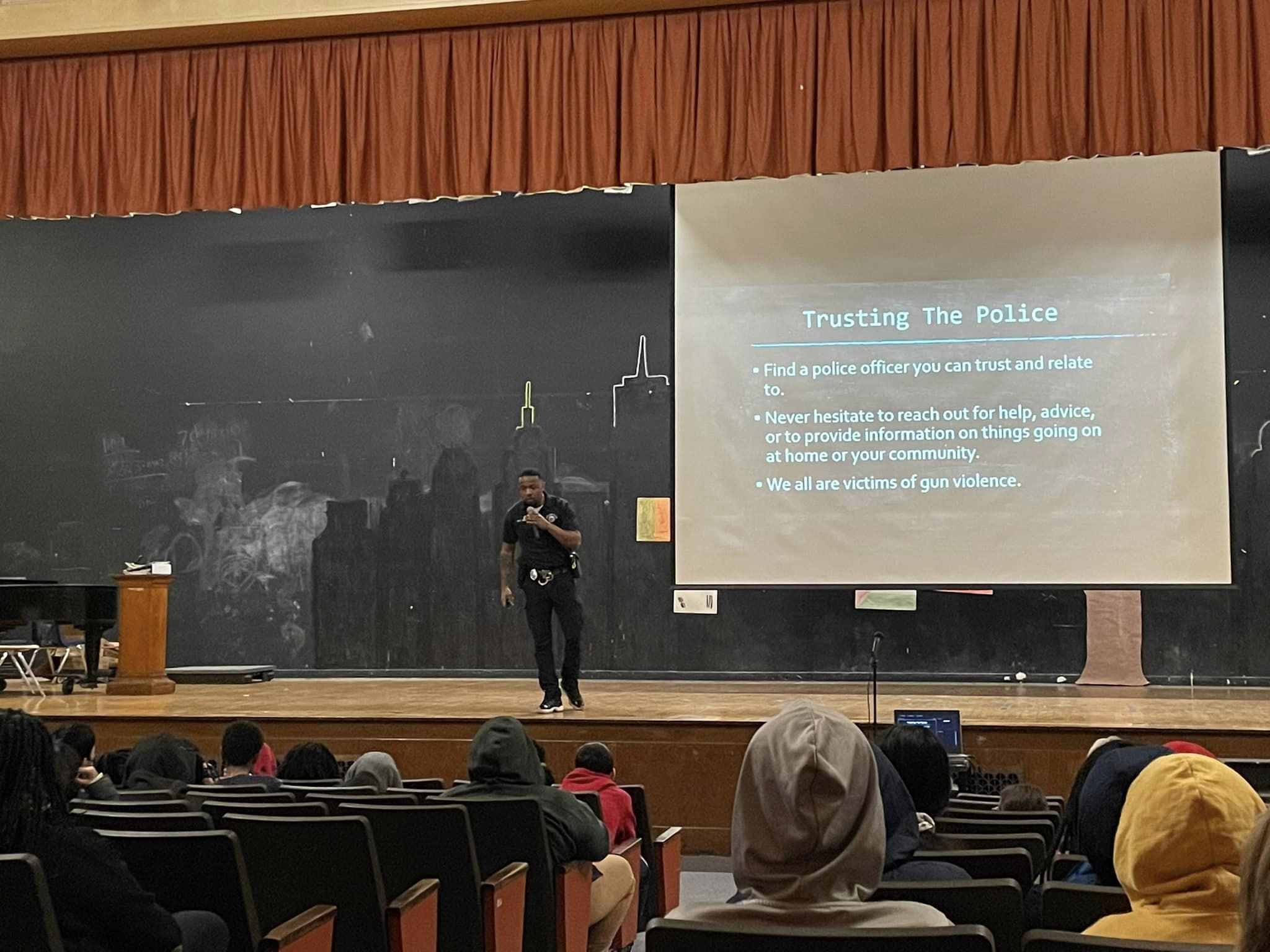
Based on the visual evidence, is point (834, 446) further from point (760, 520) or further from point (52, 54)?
point (52, 54)

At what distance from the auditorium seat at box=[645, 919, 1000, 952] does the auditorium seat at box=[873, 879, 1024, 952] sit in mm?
519

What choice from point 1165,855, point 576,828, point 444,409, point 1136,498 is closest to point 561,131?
point 444,409

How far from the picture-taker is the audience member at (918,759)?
11.4 feet

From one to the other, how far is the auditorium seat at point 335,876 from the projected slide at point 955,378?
5467mm

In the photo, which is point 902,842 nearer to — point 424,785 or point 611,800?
point 611,800

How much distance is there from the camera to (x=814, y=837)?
1933 millimetres

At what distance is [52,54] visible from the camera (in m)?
8.95

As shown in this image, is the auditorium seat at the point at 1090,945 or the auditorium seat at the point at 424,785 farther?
the auditorium seat at the point at 424,785

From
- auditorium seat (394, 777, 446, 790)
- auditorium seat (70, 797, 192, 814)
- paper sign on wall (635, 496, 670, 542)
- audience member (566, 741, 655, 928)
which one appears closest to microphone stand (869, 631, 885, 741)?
audience member (566, 741, 655, 928)

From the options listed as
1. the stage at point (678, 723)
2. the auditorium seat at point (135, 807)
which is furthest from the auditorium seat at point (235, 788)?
the stage at point (678, 723)

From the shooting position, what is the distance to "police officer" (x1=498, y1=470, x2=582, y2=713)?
7867 millimetres

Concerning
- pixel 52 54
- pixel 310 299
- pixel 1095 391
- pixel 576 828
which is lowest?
pixel 576 828

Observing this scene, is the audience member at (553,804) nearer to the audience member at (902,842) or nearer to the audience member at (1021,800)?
the audience member at (902,842)

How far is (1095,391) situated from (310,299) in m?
6.19
